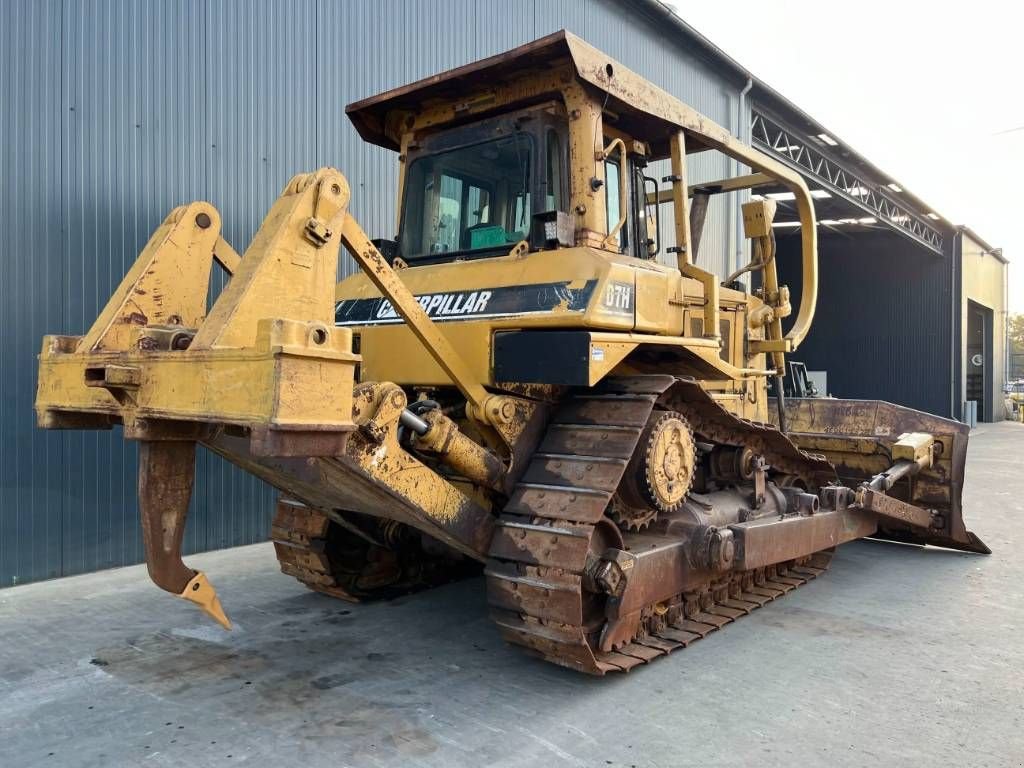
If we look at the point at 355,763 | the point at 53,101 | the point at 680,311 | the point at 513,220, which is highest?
the point at 53,101

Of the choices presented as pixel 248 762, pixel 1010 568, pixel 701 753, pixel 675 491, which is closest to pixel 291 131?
pixel 675 491

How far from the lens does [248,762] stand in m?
3.40

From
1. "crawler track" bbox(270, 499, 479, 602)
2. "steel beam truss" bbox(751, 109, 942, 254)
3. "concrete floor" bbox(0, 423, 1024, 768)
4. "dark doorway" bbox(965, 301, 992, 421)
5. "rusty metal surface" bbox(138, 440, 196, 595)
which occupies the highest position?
"steel beam truss" bbox(751, 109, 942, 254)

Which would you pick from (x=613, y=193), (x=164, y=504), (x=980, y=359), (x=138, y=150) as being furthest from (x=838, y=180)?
(x=164, y=504)

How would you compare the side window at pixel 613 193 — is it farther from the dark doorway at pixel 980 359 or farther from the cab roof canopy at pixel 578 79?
the dark doorway at pixel 980 359

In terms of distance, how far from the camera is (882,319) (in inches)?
1094

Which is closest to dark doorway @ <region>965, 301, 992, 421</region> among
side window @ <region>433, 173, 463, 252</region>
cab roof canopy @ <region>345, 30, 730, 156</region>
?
cab roof canopy @ <region>345, 30, 730, 156</region>

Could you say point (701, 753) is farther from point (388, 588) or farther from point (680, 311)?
point (388, 588)

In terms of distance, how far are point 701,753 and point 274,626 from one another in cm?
282

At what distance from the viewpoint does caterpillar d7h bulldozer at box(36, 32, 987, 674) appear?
3.41m

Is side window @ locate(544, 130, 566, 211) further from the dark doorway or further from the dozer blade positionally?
the dark doorway

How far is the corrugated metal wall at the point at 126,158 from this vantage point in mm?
6121

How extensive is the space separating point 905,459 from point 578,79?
4.39 metres

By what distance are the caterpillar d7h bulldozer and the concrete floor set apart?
0.30 metres
